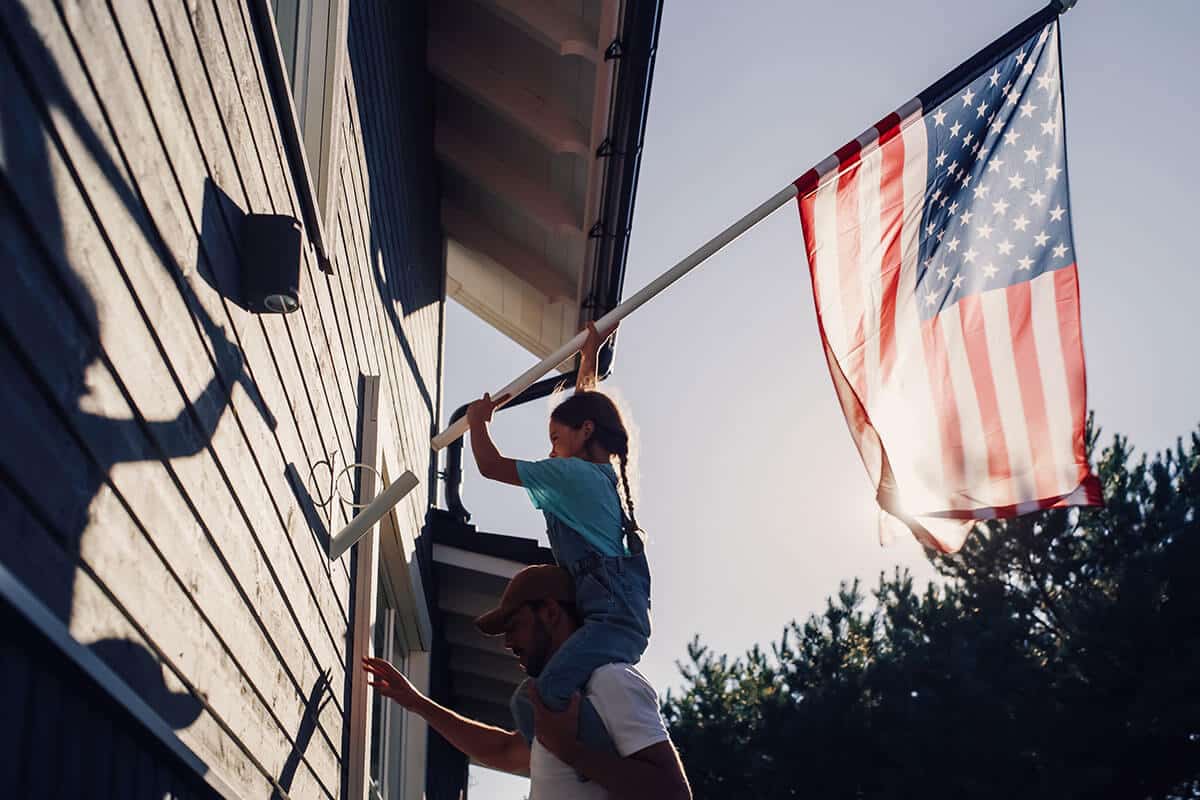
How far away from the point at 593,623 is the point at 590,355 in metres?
1.01

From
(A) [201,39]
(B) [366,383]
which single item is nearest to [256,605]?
(A) [201,39]

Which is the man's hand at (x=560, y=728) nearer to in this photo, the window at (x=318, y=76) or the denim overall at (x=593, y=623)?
the denim overall at (x=593, y=623)

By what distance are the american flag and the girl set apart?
33.1 inches

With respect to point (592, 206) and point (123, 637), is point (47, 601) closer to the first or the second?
point (123, 637)

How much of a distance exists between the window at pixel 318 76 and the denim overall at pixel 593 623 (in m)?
1.31

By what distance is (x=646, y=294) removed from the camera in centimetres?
425

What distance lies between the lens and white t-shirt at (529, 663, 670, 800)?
3.35m

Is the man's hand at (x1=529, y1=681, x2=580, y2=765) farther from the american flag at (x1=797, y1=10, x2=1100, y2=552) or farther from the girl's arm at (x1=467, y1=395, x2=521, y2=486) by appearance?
the american flag at (x1=797, y1=10, x2=1100, y2=552)

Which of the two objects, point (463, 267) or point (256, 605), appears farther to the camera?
point (463, 267)

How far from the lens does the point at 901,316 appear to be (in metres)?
4.51

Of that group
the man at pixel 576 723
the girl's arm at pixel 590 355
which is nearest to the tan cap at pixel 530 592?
the man at pixel 576 723

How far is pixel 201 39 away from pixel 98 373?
0.93 meters

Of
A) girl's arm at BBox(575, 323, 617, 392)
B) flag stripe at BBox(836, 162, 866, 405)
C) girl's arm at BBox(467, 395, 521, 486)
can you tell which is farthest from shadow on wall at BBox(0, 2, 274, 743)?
flag stripe at BBox(836, 162, 866, 405)

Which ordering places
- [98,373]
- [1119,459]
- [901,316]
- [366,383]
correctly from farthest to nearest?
[1119,459] → [366,383] → [901,316] → [98,373]
